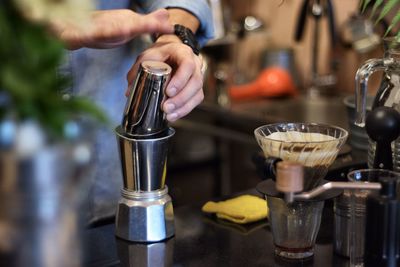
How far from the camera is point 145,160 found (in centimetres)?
→ 97

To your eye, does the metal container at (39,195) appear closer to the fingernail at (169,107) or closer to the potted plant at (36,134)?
the potted plant at (36,134)

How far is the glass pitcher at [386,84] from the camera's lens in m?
1.02

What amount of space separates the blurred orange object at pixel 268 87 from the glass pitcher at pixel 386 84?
4.66 feet

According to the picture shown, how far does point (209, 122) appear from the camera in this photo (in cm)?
239

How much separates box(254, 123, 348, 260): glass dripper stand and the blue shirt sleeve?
44 cm

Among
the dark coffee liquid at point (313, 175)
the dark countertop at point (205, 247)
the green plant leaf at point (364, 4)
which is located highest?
the green plant leaf at point (364, 4)

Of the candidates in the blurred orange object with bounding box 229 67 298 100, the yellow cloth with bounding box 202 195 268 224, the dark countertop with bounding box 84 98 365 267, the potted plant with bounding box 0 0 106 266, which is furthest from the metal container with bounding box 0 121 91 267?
the blurred orange object with bounding box 229 67 298 100

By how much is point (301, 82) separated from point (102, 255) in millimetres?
1865

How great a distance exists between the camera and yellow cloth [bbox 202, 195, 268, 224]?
3.55 feet

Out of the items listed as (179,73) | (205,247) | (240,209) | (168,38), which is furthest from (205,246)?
(168,38)

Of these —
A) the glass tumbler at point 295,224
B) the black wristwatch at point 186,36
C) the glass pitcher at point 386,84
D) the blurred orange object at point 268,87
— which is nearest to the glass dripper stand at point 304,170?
the glass tumbler at point 295,224

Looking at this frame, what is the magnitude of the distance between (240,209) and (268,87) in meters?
1.47

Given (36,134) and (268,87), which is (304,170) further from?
(268,87)

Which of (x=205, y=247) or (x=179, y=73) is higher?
(x=179, y=73)
